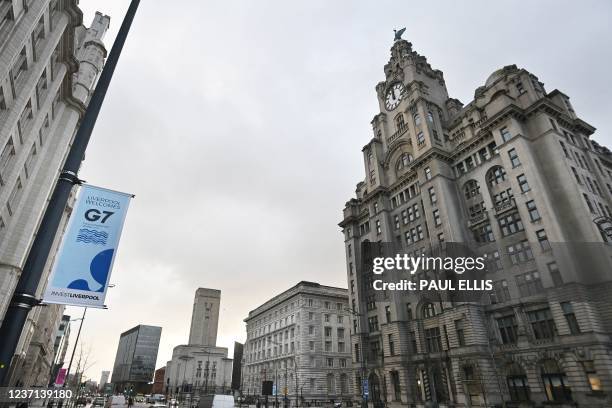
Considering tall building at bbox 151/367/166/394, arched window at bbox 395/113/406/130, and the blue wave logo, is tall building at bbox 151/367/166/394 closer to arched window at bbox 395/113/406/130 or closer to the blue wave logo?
arched window at bbox 395/113/406/130

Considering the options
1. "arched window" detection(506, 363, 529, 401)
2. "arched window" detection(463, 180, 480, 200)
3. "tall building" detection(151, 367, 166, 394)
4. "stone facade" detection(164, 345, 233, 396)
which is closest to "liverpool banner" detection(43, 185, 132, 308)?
"arched window" detection(506, 363, 529, 401)

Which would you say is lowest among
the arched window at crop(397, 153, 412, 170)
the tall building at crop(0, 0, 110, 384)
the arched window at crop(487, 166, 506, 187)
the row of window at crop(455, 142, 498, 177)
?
the tall building at crop(0, 0, 110, 384)

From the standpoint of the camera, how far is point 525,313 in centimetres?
3828

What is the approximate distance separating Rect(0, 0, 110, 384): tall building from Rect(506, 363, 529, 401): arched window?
46896mm

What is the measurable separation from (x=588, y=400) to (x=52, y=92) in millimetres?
51120

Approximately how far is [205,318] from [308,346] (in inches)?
3552

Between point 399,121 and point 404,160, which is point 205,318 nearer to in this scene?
point 404,160

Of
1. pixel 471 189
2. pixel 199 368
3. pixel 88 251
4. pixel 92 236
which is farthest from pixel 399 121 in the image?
pixel 199 368

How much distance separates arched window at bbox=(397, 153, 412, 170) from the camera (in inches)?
2512

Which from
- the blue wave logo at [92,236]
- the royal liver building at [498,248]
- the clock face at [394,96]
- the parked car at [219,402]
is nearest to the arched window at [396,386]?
the royal liver building at [498,248]

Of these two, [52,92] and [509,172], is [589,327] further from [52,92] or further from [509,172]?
[52,92]

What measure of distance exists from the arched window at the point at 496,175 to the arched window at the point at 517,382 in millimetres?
22305

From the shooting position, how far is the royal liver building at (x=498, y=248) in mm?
34469

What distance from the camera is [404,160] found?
213ft
